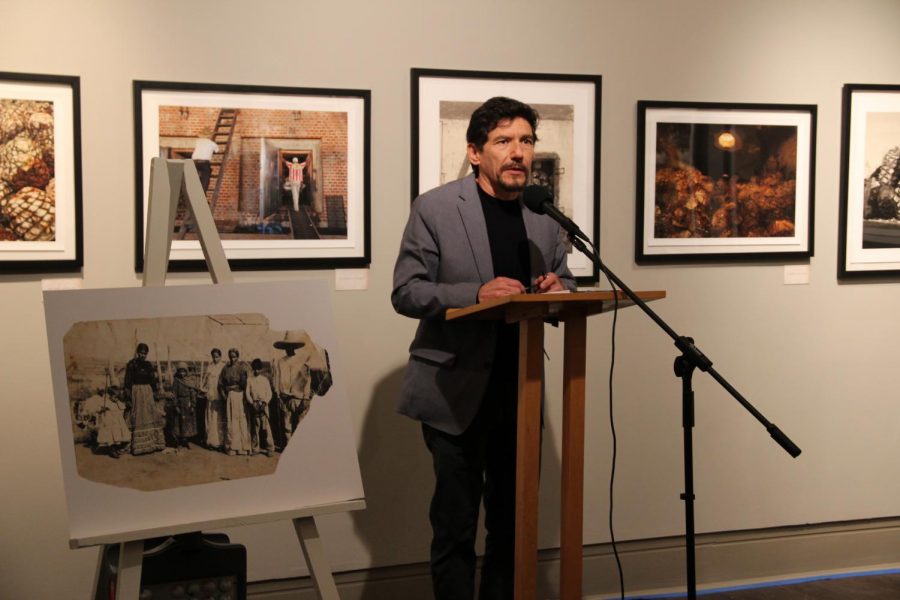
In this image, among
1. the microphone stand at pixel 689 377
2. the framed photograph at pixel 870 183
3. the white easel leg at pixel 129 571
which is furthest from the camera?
the framed photograph at pixel 870 183

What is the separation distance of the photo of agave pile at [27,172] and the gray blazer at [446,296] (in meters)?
1.33

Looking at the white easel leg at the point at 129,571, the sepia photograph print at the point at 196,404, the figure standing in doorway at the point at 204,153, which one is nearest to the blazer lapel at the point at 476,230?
the sepia photograph print at the point at 196,404

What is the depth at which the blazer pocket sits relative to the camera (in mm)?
2488

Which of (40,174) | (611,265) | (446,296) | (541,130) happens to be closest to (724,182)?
(611,265)

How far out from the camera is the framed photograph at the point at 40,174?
9.49 ft

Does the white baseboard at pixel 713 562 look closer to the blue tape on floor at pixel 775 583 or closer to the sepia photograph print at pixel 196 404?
the blue tape on floor at pixel 775 583

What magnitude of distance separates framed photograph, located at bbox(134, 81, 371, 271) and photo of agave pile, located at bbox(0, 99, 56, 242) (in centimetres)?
30

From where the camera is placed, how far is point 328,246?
3.19 meters

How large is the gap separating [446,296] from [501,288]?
0.22 metres

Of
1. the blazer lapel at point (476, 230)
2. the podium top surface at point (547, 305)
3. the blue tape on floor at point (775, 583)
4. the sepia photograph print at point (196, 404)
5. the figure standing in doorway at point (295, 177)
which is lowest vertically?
the blue tape on floor at point (775, 583)

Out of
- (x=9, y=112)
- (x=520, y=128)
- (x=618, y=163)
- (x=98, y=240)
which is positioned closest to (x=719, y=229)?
(x=618, y=163)

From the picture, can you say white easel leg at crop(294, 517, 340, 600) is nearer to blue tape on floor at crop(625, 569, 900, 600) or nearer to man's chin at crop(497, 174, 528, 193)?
man's chin at crop(497, 174, 528, 193)

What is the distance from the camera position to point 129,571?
1.91m

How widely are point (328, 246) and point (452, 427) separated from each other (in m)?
1.03
